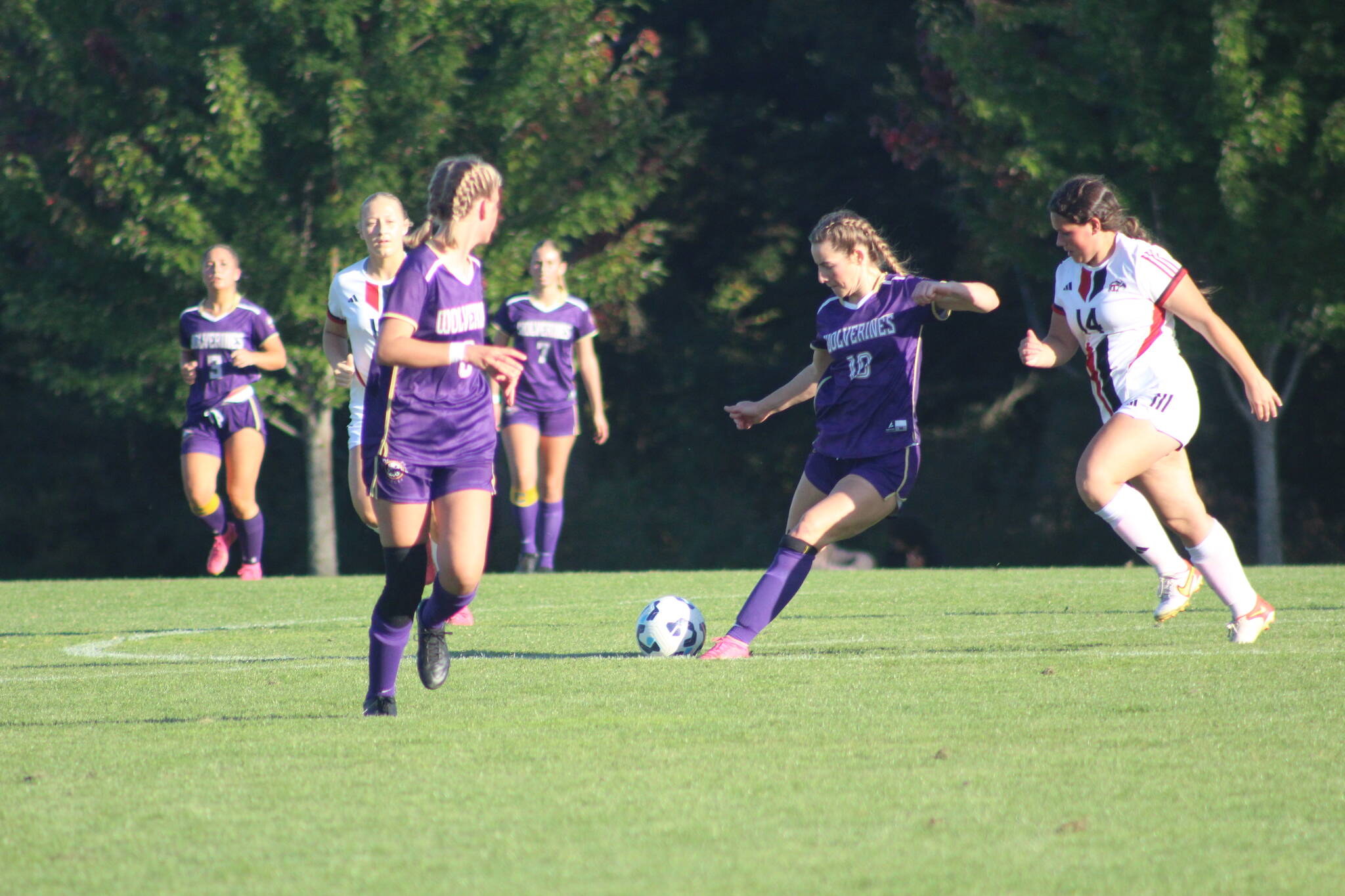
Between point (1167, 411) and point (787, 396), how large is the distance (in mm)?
1730

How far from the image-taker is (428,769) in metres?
4.62

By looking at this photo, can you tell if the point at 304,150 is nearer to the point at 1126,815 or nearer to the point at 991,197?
the point at 991,197

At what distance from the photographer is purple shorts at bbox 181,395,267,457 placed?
11.9 m

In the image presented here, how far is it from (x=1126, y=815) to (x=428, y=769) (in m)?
1.95

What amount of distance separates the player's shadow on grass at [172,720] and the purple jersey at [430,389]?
0.99 metres

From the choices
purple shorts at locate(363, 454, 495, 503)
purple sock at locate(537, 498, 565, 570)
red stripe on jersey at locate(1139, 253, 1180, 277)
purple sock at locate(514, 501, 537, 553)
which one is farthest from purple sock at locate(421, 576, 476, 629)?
purple sock at locate(537, 498, 565, 570)

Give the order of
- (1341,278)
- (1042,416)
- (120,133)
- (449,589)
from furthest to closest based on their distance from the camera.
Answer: (1042,416)
(120,133)
(1341,278)
(449,589)

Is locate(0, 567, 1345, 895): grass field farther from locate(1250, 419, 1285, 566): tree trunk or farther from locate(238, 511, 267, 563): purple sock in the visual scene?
locate(1250, 419, 1285, 566): tree trunk

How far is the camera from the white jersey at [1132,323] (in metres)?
7.14

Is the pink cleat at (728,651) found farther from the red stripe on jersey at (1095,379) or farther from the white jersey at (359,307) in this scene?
the white jersey at (359,307)

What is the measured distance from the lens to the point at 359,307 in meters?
8.52

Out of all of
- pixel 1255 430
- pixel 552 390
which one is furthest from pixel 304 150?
pixel 1255 430

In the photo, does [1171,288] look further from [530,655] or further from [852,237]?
[530,655]

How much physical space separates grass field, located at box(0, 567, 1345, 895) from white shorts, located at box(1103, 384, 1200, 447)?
97 cm
